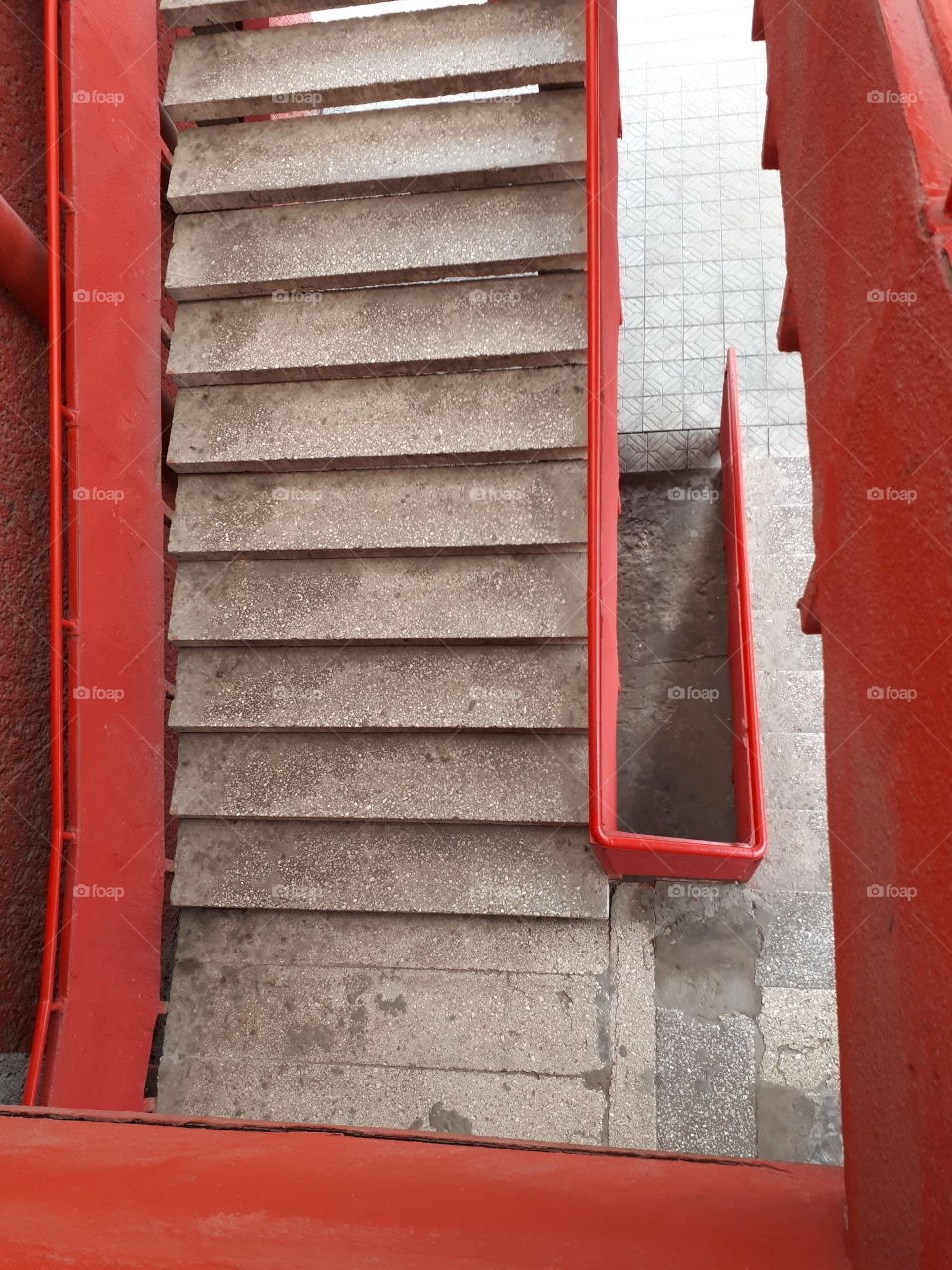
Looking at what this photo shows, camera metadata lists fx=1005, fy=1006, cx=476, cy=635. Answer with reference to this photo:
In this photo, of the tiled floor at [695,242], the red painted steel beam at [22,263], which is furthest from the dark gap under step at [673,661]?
the red painted steel beam at [22,263]

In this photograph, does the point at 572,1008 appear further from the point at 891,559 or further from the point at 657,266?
the point at 657,266

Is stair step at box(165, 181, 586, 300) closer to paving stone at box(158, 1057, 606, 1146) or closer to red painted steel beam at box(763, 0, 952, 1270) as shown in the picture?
red painted steel beam at box(763, 0, 952, 1270)

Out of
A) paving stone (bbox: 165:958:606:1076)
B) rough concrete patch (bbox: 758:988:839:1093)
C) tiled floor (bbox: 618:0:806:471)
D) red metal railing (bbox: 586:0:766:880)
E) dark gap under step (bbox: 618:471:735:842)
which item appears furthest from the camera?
tiled floor (bbox: 618:0:806:471)

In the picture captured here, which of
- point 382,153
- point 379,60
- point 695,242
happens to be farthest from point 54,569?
point 695,242

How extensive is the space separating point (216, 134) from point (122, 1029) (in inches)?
150

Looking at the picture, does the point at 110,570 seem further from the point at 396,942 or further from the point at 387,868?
the point at 396,942

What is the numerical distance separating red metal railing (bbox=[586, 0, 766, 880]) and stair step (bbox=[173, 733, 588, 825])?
24cm

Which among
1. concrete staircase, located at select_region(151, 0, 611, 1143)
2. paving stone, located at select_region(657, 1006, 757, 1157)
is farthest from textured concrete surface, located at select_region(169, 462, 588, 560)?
paving stone, located at select_region(657, 1006, 757, 1157)

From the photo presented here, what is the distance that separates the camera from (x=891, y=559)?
4.45ft

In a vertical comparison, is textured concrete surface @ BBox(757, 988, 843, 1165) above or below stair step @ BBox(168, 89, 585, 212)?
below

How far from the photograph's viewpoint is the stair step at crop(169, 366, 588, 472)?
4.04m

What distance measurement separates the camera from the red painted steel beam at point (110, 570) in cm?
358

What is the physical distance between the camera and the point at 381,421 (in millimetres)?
4199

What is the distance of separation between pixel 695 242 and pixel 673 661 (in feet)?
8.60
